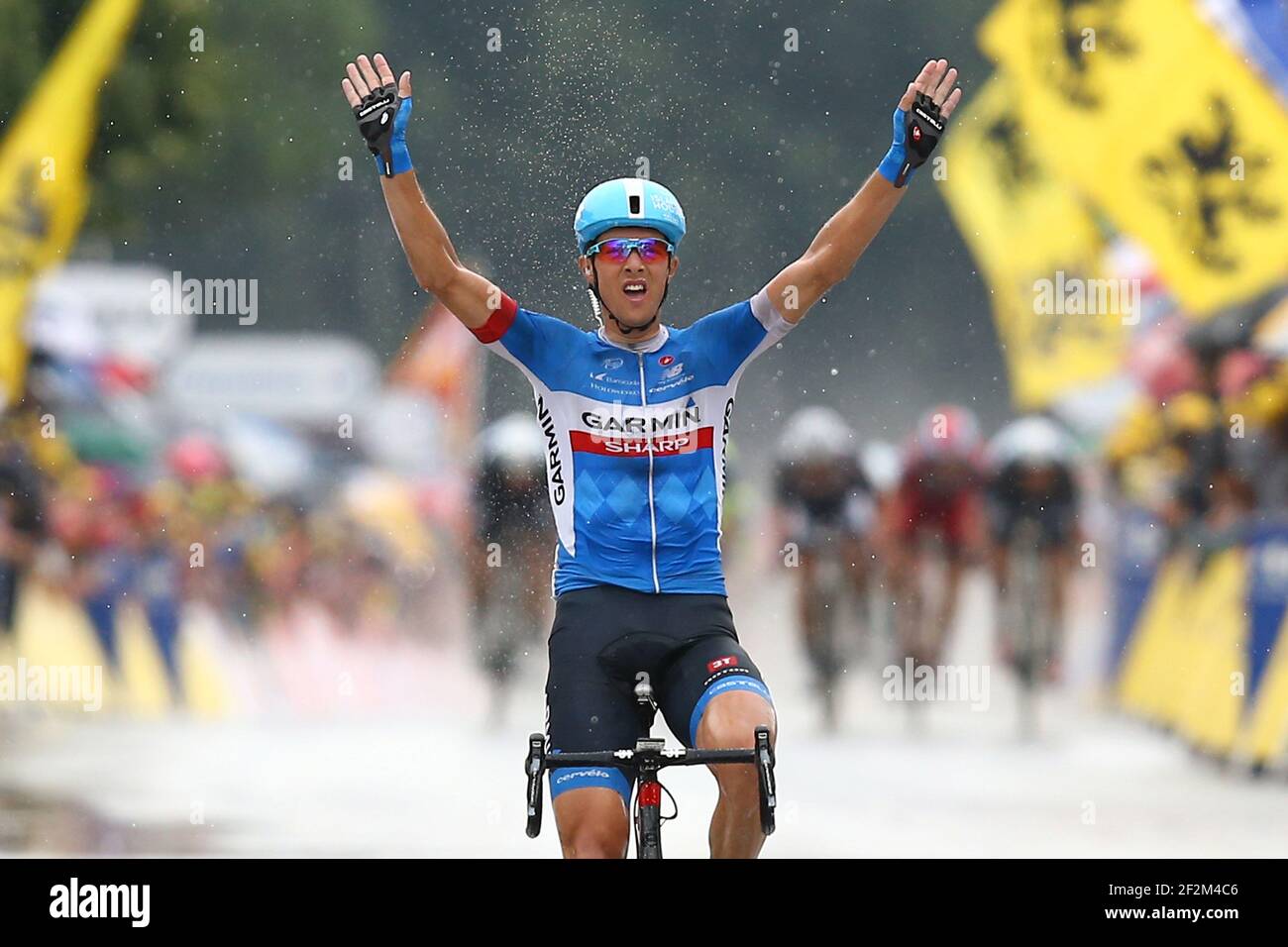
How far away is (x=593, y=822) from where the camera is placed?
554cm

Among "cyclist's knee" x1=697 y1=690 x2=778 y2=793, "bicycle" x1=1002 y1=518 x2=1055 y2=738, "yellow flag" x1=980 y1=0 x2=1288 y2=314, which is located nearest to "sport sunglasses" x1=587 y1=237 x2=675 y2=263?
"cyclist's knee" x1=697 y1=690 x2=778 y2=793

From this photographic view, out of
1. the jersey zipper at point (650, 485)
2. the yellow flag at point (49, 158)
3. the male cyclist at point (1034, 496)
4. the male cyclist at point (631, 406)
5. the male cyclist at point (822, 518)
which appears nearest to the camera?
the male cyclist at point (631, 406)

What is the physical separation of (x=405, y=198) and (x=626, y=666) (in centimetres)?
134

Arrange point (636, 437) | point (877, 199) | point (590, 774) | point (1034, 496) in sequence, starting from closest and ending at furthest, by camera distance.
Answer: point (590, 774) < point (636, 437) < point (877, 199) < point (1034, 496)

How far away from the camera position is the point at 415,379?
2048 centimetres

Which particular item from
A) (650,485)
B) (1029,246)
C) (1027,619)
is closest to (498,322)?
(650,485)

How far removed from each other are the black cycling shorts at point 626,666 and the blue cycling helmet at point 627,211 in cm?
94

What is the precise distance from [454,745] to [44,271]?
437cm

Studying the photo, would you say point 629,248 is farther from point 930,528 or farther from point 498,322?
point 930,528

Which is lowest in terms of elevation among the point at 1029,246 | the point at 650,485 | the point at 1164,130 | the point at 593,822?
the point at 593,822

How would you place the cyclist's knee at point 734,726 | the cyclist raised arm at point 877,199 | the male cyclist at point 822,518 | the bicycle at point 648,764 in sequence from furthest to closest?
the male cyclist at point 822,518, the cyclist raised arm at point 877,199, the cyclist's knee at point 734,726, the bicycle at point 648,764

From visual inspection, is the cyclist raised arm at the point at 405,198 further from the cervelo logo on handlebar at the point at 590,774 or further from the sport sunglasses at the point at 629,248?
the cervelo logo on handlebar at the point at 590,774

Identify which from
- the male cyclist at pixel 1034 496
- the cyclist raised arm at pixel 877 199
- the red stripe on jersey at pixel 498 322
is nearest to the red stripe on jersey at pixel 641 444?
the red stripe on jersey at pixel 498 322

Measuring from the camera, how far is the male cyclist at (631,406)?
5.86m
